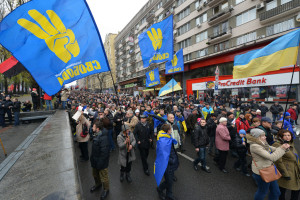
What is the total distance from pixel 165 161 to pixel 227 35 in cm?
2117

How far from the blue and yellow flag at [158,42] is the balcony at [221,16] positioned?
16.2 metres

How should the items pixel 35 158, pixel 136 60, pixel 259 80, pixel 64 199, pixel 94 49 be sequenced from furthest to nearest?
1. pixel 136 60
2. pixel 259 80
3. pixel 94 49
4. pixel 35 158
5. pixel 64 199

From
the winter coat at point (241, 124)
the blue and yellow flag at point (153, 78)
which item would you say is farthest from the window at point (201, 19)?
the winter coat at point (241, 124)

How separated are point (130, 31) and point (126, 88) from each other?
19.3 m

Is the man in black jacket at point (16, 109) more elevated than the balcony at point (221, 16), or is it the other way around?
the balcony at point (221, 16)

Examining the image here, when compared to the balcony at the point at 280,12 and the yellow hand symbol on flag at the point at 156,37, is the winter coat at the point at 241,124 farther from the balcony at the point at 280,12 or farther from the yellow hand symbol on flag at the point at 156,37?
the balcony at the point at 280,12

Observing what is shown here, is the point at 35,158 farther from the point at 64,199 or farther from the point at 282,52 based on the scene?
the point at 282,52

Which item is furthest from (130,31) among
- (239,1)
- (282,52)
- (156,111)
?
(282,52)

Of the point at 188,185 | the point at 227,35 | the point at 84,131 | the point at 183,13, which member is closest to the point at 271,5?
the point at 227,35

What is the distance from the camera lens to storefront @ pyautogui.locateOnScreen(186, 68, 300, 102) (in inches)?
572

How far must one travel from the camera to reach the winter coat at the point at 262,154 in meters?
2.53

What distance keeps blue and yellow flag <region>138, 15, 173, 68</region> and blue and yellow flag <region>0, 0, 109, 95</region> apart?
480 cm

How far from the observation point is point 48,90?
3.22 metres

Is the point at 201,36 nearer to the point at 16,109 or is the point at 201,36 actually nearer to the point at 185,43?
the point at 185,43
